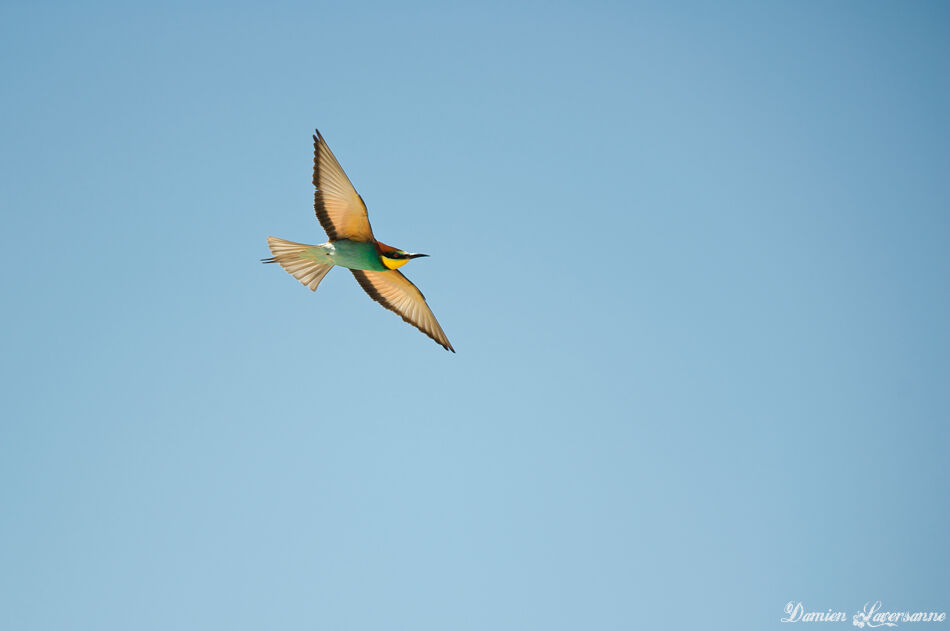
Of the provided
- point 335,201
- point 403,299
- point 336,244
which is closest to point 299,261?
point 336,244

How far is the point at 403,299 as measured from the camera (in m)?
8.45

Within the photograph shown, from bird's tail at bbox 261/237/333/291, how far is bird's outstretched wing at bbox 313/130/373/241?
13.1 inches

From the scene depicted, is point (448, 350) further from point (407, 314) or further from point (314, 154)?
point (314, 154)

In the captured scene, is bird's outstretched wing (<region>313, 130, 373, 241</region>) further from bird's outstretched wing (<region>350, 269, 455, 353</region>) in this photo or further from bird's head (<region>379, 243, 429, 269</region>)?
bird's outstretched wing (<region>350, 269, 455, 353</region>)

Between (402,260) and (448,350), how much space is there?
1.22 m

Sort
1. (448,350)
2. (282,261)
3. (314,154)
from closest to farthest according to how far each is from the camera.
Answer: (314,154), (282,261), (448,350)

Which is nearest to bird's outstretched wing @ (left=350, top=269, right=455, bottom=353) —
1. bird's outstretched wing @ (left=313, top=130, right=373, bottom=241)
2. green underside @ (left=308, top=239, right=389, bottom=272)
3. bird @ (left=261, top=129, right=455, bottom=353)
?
bird @ (left=261, top=129, right=455, bottom=353)

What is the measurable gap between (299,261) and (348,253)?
52 cm

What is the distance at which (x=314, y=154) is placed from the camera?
682cm

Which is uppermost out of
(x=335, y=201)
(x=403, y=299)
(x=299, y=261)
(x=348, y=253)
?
(x=403, y=299)

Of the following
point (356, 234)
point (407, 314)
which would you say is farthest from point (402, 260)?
point (407, 314)

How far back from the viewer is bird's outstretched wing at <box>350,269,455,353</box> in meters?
8.29

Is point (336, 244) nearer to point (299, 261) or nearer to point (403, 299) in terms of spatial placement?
point (299, 261)

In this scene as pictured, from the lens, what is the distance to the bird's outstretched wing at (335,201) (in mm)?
6789
